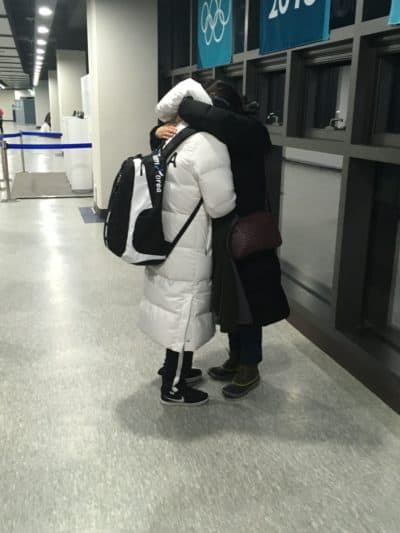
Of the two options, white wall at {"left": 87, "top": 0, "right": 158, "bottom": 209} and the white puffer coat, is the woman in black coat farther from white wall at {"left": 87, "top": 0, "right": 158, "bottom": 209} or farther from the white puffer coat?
white wall at {"left": 87, "top": 0, "right": 158, "bottom": 209}

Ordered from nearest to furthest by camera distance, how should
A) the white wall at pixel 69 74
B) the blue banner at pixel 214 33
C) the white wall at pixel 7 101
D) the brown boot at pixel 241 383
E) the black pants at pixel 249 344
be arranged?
the black pants at pixel 249 344 → the brown boot at pixel 241 383 → the blue banner at pixel 214 33 → the white wall at pixel 69 74 → the white wall at pixel 7 101

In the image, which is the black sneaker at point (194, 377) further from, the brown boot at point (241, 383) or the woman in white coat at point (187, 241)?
the woman in white coat at point (187, 241)

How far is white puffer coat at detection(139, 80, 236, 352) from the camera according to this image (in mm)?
1949

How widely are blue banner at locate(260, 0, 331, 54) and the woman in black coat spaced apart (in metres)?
1.09

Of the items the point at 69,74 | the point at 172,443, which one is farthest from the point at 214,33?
the point at 69,74

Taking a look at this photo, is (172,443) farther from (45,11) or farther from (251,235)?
(45,11)

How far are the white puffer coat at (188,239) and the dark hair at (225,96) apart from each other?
0.06 metres

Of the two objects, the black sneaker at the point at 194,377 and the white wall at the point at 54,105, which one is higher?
the white wall at the point at 54,105

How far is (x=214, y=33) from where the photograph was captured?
4434 mm

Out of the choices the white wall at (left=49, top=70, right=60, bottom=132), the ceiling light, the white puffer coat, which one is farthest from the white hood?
the white wall at (left=49, top=70, right=60, bottom=132)

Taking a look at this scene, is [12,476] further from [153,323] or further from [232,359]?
[232,359]

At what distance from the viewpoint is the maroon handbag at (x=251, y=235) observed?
205cm

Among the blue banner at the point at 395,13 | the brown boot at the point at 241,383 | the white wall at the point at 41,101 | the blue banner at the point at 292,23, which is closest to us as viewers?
the blue banner at the point at 395,13

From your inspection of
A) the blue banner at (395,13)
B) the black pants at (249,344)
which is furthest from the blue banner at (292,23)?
the black pants at (249,344)
